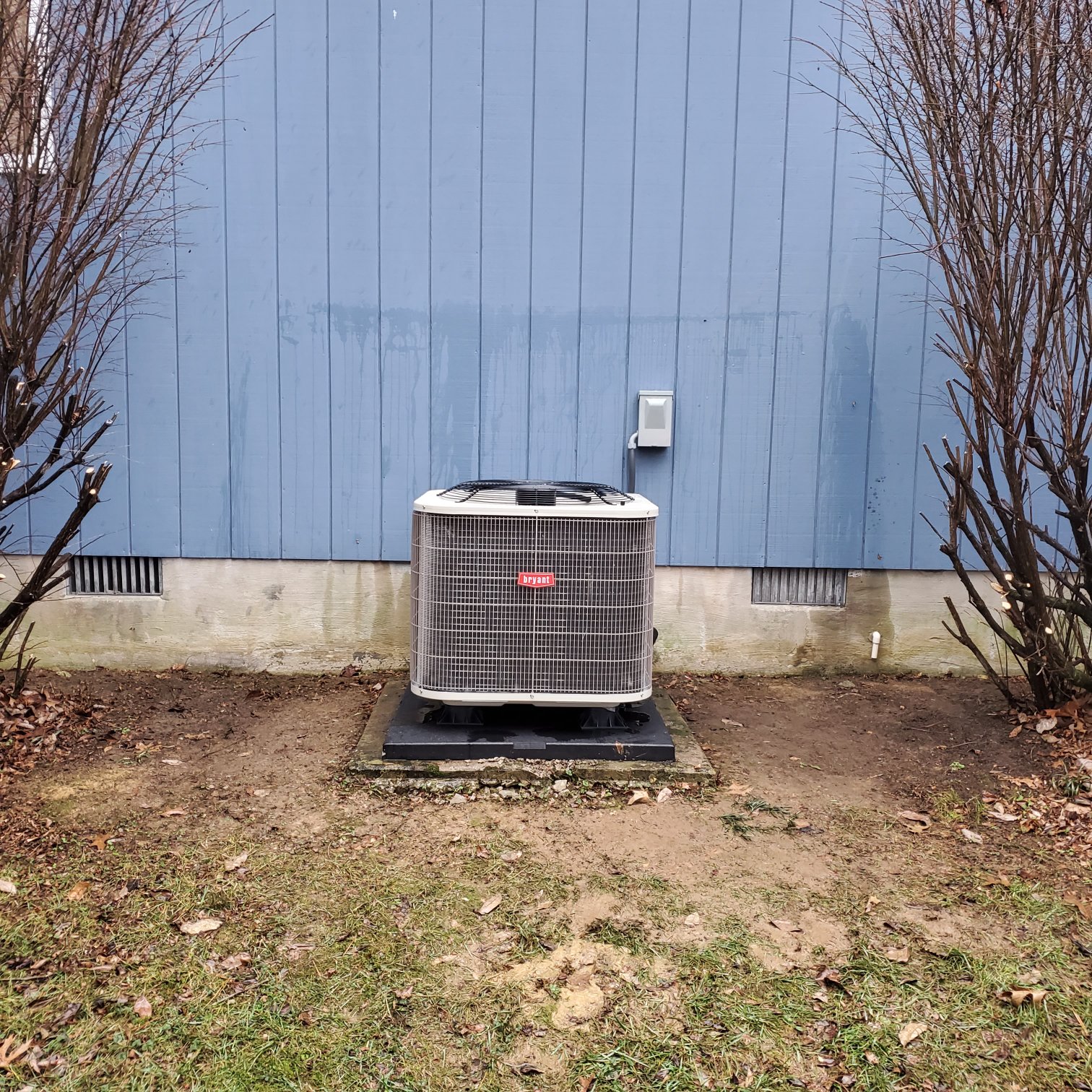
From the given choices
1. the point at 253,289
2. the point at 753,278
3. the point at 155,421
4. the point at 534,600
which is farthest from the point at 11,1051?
the point at 753,278

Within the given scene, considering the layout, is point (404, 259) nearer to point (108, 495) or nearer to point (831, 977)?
point (108, 495)

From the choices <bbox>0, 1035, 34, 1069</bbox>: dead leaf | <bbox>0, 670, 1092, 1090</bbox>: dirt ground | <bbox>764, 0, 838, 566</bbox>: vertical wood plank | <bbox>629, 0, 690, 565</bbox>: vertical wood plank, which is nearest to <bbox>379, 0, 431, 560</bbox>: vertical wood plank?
<bbox>629, 0, 690, 565</bbox>: vertical wood plank

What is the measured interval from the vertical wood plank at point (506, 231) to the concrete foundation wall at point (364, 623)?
3.29 ft

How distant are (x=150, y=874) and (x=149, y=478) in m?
2.57

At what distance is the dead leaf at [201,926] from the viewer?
2477 mm

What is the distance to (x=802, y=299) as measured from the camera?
4.70m

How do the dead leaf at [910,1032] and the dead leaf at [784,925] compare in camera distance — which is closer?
the dead leaf at [910,1032]

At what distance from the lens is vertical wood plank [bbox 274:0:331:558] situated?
452 centimetres

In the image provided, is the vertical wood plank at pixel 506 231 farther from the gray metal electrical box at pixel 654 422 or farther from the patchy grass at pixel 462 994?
the patchy grass at pixel 462 994

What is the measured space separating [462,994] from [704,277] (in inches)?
148

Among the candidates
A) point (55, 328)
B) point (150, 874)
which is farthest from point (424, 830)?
point (55, 328)

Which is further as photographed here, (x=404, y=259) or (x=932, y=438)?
(x=932, y=438)

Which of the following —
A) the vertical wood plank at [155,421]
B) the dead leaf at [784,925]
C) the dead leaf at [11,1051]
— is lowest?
the dead leaf at [11,1051]

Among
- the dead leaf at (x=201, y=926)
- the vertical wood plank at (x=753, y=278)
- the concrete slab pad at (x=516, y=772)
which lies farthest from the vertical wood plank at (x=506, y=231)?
the dead leaf at (x=201, y=926)
